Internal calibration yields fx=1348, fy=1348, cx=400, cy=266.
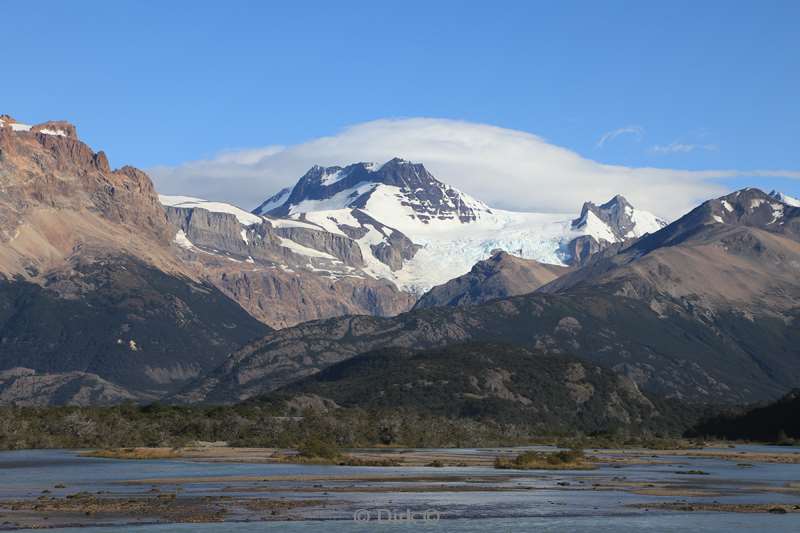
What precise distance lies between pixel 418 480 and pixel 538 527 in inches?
2692

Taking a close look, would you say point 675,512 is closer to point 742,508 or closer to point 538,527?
point 742,508

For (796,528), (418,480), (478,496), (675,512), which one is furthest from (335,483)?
(796,528)

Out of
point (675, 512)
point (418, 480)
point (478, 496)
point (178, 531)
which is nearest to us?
point (178, 531)

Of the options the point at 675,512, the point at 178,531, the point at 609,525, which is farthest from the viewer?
the point at 675,512

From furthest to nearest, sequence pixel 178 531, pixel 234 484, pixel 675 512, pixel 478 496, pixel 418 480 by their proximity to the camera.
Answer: pixel 418 480, pixel 234 484, pixel 478 496, pixel 675 512, pixel 178 531

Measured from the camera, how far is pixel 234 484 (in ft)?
611

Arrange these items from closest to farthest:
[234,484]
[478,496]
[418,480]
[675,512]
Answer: [675,512], [478,496], [234,484], [418,480]

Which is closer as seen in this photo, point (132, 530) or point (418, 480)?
point (132, 530)

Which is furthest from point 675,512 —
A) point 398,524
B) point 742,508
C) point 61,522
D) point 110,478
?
point 110,478

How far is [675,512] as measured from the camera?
150 metres

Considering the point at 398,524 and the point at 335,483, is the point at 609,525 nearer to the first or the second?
the point at 398,524

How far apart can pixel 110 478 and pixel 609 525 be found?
289ft

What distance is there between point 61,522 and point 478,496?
57.3 meters

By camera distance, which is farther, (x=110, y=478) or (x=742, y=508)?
(x=110, y=478)
